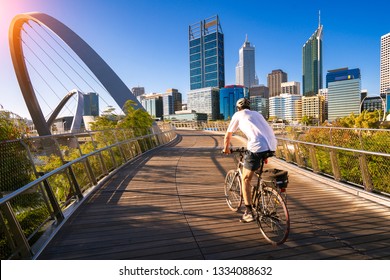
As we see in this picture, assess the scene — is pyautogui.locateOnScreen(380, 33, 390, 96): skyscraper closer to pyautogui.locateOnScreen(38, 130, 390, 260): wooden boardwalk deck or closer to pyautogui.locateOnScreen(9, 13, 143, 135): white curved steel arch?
pyautogui.locateOnScreen(9, 13, 143, 135): white curved steel arch

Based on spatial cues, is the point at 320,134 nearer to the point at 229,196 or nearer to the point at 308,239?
the point at 229,196

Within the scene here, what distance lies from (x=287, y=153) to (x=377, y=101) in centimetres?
13939

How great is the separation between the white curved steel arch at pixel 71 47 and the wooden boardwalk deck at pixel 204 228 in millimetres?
19490

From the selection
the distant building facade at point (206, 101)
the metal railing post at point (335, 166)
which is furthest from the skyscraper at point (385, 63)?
the metal railing post at point (335, 166)

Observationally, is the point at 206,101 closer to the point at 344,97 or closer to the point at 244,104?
the point at 344,97

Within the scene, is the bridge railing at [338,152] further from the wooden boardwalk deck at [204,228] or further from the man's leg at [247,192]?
the man's leg at [247,192]

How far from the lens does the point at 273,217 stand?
348 cm

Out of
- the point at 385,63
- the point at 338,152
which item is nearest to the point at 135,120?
the point at 338,152

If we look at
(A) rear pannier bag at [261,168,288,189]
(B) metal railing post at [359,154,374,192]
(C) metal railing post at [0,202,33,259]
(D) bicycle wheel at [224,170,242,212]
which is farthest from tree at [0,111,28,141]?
(B) metal railing post at [359,154,374,192]

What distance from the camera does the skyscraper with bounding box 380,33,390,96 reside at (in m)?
136

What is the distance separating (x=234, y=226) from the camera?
12.9ft

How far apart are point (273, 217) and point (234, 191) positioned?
49.7 inches

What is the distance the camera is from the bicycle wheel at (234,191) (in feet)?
14.9
